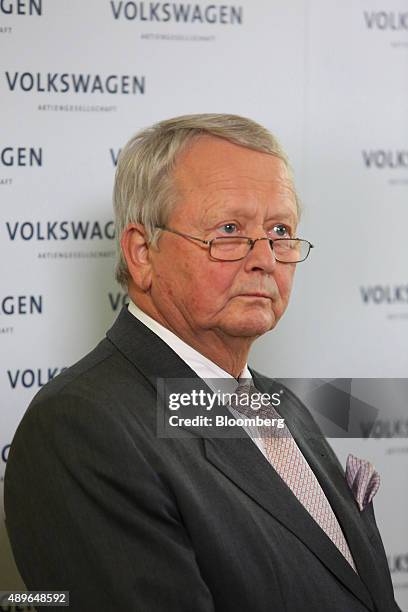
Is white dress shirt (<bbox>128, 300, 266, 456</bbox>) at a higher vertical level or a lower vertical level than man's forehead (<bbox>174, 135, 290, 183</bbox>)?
lower

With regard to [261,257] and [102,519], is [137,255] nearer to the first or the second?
[261,257]

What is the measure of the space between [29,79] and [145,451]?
966mm

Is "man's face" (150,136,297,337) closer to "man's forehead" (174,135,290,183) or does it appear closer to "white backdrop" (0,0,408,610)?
"man's forehead" (174,135,290,183)

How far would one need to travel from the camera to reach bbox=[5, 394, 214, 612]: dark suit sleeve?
1.16m

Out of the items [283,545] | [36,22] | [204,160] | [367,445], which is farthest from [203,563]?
[36,22]

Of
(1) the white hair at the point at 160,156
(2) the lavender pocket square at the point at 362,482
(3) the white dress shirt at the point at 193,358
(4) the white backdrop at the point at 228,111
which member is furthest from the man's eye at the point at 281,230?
(4) the white backdrop at the point at 228,111

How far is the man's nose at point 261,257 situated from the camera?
54.4 inches

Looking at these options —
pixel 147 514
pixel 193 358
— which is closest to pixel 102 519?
pixel 147 514

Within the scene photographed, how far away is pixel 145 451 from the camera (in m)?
1.22

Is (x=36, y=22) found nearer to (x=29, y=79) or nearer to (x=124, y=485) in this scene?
(x=29, y=79)

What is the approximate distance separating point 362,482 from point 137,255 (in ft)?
1.82

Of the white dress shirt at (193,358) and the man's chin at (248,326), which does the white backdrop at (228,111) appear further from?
the man's chin at (248,326)

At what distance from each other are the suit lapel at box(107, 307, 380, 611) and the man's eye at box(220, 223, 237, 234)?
0.66 feet

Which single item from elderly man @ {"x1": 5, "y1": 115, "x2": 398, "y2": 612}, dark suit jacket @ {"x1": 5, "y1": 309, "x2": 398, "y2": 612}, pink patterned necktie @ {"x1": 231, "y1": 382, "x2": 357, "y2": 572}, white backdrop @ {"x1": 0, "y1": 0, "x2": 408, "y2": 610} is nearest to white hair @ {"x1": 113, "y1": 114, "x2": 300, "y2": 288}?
elderly man @ {"x1": 5, "y1": 115, "x2": 398, "y2": 612}
